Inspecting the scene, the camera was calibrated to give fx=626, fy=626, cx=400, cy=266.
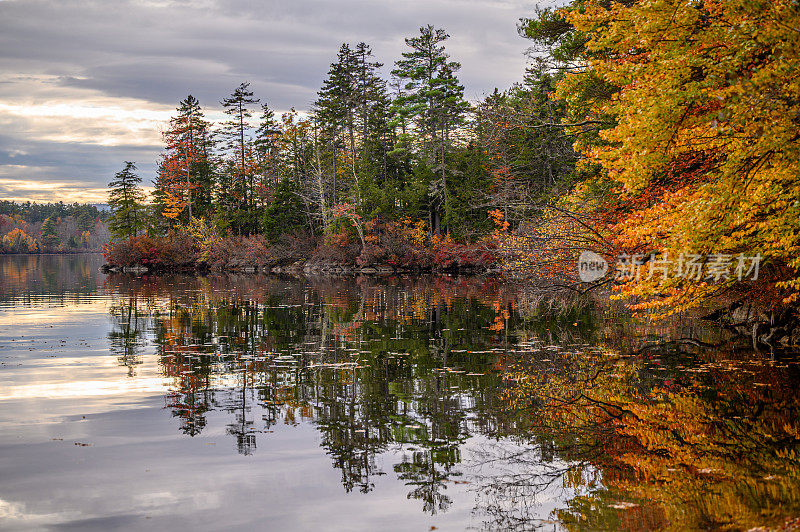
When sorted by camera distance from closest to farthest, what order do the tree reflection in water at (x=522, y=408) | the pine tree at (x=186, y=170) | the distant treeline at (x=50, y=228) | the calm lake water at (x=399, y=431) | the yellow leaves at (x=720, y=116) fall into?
the calm lake water at (x=399, y=431) < the tree reflection in water at (x=522, y=408) < the yellow leaves at (x=720, y=116) < the pine tree at (x=186, y=170) < the distant treeline at (x=50, y=228)

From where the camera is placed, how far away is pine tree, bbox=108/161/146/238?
8769 cm

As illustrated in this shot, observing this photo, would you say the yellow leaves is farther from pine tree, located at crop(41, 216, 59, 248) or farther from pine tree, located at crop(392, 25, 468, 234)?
pine tree, located at crop(41, 216, 59, 248)

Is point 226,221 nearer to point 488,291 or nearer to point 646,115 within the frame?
point 488,291

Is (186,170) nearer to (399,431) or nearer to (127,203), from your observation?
(127,203)

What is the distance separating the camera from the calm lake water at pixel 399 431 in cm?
710

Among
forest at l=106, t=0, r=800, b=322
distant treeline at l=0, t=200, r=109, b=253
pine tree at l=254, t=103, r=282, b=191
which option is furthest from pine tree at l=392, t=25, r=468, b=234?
distant treeline at l=0, t=200, r=109, b=253

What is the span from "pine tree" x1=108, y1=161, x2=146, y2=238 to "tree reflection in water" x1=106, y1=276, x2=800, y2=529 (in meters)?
71.7

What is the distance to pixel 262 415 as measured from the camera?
435 inches

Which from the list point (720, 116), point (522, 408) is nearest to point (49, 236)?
point (522, 408)

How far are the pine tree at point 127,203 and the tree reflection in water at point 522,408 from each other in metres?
71.7

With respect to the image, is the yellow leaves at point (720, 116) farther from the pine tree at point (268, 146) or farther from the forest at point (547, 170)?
the pine tree at point (268, 146)

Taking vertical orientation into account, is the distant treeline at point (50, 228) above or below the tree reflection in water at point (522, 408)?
above

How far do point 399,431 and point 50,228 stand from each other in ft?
592

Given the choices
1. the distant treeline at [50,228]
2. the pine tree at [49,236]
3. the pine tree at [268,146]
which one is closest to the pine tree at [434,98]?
the pine tree at [268,146]
